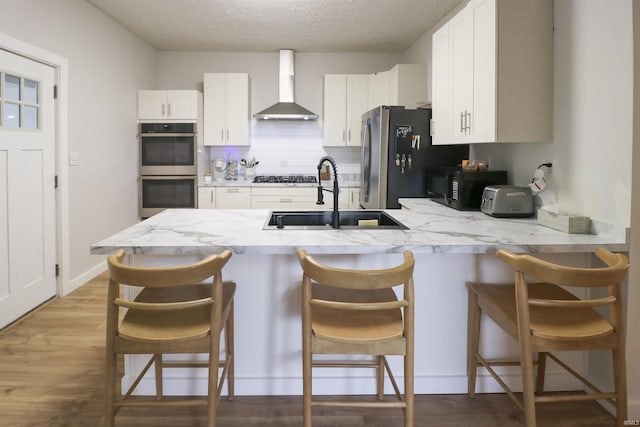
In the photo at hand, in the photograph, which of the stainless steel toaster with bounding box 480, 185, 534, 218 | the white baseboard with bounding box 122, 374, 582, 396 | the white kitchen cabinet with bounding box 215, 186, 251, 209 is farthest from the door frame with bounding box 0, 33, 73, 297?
the stainless steel toaster with bounding box 480, 185, 534, 218

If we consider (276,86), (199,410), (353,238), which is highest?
(276,86)

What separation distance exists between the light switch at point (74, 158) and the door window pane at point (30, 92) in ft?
1.90

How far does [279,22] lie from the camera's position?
468 cm

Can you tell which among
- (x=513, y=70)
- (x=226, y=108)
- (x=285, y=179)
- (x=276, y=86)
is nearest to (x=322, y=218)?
(x=513, y=70)

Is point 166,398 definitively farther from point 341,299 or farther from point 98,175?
point 98,175

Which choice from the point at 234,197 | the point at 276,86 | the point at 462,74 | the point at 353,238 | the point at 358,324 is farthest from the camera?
the point at 276,86

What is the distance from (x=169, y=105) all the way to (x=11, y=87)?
2228 mm

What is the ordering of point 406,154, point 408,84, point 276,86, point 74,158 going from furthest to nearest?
point 276,86 → point 408,84 → point 74,158 → point 406,154

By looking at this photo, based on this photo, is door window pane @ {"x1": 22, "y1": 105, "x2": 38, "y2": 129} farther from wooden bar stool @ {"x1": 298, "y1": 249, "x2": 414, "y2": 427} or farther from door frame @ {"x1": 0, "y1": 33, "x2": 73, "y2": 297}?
wooden bar stool @ {"x1": 298, "y1": 249, "x2": 414, "y2": 427}

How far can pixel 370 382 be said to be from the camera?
2256mm

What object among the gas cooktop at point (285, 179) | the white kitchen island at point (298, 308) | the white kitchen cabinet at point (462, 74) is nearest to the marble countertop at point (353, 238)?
the white kitchen island at point (298, 308)

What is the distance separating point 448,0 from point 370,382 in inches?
131

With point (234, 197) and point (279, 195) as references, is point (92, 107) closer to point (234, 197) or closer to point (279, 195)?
point (234, 197)

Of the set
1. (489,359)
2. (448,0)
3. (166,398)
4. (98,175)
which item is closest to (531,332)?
(489,359)
